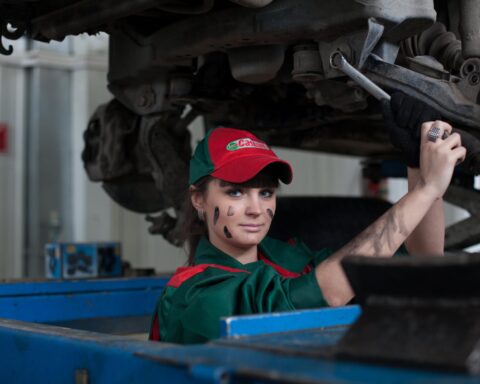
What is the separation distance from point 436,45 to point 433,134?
941mm

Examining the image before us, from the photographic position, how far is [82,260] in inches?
110

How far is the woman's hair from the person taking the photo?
1.56 m

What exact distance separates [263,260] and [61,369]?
58 centimetres

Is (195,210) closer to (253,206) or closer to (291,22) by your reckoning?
(253,206)

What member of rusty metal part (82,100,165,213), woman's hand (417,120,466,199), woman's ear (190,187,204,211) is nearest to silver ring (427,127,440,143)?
woman's hand (417,120,466,199)

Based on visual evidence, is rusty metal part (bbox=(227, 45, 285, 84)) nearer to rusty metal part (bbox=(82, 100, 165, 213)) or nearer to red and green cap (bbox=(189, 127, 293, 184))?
red and green cap (bbox=(189, 127, 293, 184))

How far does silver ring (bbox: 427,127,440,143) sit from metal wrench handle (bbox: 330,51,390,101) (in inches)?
11.9

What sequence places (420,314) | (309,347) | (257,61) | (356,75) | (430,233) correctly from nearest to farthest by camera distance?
(420,314), (309,347), (430,233), (356,75), (257,61)

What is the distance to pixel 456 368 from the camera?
29.5 inches

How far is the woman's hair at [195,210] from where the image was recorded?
1564mm

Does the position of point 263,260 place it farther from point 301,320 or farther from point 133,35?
point 133,35

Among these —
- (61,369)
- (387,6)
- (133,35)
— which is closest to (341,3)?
(387,6)

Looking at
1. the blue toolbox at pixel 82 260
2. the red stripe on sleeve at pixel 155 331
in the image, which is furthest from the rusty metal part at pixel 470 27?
the blue toolbox at pixel 82 260

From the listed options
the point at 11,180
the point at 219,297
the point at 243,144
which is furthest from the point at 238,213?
the point at 11,180
